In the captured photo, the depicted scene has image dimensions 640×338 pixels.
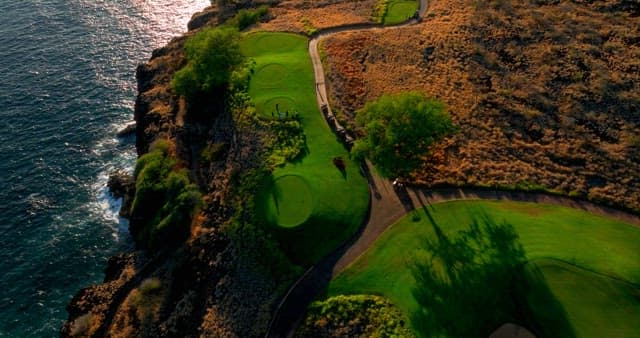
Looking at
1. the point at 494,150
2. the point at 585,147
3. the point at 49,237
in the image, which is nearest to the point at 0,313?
the point at 49,237

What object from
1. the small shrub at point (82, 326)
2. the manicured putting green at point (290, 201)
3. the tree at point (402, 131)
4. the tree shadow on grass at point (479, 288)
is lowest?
the small shrub at point (82, 326)

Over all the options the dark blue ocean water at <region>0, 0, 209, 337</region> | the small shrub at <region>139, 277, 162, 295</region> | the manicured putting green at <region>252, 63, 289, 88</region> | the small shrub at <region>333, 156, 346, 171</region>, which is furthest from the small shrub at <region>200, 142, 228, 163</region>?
the small shrub at <region>139, 277, 162, 295</region>

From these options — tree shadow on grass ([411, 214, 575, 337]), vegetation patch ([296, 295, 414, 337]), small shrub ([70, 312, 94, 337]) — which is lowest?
small shrub ([70, 312, 94, 337])

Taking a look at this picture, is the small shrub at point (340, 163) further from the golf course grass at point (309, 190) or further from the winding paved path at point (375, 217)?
the winding paved path at point (375, 217)

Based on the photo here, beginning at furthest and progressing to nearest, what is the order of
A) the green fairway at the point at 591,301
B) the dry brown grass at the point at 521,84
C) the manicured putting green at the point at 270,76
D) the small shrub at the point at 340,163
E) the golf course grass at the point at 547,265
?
the manicured putting green at the point at 270,76, the small shrub at the point at 340,163, the dry brown grass at the point at 521,84, the golf course grass at the point at 547,265, the green fairway at the point at 591,301

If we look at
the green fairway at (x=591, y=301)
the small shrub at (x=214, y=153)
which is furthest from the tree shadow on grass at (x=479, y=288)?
the small shrub at (x=214, y=153)

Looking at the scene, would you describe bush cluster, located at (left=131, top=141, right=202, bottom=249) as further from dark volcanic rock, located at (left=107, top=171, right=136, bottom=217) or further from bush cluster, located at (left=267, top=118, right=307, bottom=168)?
bush cluster, located at (left=267, top=118, right=307, bottom=168)

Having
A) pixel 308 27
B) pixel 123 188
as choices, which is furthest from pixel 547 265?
pixel 123 188

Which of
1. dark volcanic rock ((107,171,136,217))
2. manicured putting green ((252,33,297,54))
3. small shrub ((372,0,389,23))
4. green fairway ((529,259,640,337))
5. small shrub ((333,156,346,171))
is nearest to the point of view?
green fairway ((529,259,640,337))
